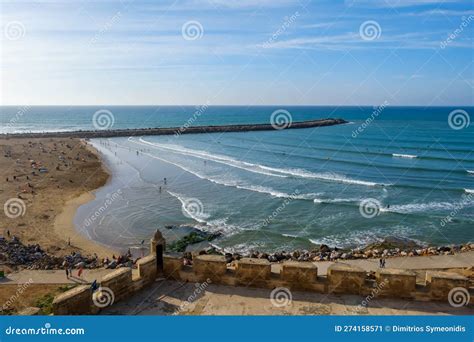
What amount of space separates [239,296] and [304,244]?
16.9 m

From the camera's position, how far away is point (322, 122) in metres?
128

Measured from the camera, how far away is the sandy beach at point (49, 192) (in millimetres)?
25406

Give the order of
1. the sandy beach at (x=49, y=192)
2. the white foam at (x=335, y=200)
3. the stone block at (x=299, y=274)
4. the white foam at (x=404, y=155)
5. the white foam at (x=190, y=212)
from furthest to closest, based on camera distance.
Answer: the white foam at (x=404, y=155) < the white foam at (x=335, y=200) < the white foam at (x=190, y=212) < the sandy beach at (x=49, y=192) < the stone block at (x=299, y=274)

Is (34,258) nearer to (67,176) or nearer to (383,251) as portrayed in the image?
(383,251)

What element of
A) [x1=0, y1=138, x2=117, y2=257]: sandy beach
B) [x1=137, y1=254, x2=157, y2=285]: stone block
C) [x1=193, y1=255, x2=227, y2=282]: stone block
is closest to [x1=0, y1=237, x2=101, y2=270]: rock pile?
[x1=0, y1=138, x2=117, y2=257]: sandy beach

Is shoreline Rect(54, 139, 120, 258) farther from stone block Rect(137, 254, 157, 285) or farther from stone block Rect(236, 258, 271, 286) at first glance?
stone block Rect(236, 258, 271, 286)

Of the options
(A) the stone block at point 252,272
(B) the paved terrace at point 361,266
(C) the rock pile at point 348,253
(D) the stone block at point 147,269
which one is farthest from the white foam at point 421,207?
(D) the stone block at point 147,269

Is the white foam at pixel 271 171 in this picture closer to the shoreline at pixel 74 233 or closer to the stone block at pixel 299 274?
the shoreline at pixel 74 233

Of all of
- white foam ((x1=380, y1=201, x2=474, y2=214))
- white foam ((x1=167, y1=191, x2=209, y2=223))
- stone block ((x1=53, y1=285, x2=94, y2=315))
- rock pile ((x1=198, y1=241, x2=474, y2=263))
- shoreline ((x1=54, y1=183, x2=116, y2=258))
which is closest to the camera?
stone block ((x1=53, y1=285, x2=94, y2=315))

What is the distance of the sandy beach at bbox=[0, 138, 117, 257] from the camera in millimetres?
25406

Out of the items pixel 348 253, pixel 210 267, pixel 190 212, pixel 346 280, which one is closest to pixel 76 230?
pixel 190 212

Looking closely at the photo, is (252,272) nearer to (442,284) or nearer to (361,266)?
(442,284)

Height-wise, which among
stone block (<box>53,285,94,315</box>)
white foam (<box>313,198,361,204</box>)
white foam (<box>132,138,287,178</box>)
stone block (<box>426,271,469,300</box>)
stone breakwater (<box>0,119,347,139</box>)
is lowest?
stone block (<box>53,285,94,315</box>)

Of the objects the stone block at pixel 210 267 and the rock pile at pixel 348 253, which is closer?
the stone block at pixel 210 267
